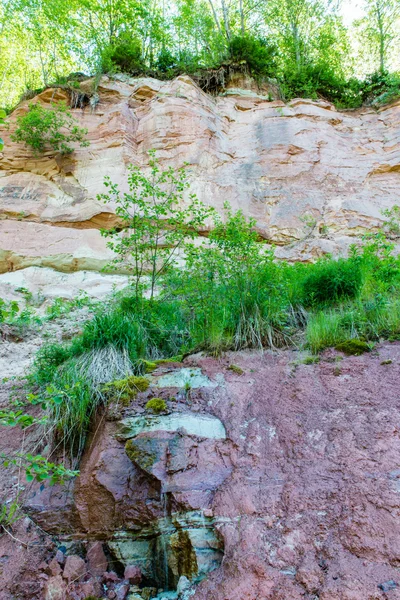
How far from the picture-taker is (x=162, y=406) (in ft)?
12.0

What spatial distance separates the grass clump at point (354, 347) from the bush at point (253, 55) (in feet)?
41.6

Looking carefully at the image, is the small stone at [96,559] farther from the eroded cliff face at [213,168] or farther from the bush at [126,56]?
the bush at [126,56]

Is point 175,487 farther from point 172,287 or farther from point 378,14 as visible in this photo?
point 378,14

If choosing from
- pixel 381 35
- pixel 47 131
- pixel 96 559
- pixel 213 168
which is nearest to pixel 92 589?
pixel 96 559

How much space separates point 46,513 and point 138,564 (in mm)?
947

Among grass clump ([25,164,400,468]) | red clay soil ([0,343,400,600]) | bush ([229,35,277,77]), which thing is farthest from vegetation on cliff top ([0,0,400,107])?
red clay soil ([0,343,400,600])

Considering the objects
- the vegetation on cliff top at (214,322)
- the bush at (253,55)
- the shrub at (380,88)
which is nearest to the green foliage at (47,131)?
the vegetation on cliff top at (214,322)

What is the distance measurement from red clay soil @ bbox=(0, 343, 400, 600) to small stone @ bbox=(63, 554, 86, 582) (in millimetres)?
174

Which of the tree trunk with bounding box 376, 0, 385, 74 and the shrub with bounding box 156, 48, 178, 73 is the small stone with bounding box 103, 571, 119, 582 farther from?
the tree trunk with bounding box 376, 0, 385, 74

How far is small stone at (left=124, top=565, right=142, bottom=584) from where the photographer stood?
2814 millimetres

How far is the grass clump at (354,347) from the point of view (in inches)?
169

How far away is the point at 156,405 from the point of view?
3.67m

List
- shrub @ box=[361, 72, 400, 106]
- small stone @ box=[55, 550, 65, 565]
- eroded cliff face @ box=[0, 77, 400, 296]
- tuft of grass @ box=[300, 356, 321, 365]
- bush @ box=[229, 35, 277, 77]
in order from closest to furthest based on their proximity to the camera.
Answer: small stone @ box=[55, 550, 65, 565] → tuft of grass @ box=[300, 356, 321, 365] → eroded cliff face @ box=[0, 77, 400, 296] → shrub @ box=[361, 72, 400, 106] → bush @ box=[229, 35, 277, 77]

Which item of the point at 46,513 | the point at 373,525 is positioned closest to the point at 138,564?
the point at 46,513
